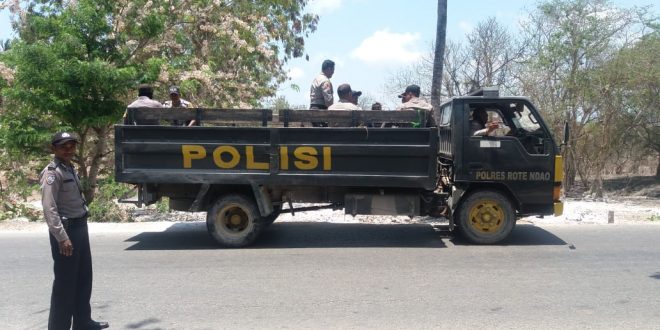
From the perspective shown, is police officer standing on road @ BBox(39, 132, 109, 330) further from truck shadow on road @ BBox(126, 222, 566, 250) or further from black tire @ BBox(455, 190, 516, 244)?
black tire @ BBox(455, 190, 516, 244)

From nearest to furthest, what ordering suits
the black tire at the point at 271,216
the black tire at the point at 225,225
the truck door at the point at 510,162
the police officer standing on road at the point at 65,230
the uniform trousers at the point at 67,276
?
the police officer standing on road at the point at 65,230 → the uniform trousers at the point at 67,276 → the truck door at the point at 510,162 → the black tire at the point at 225,225 → the black tire at the point at 271,216

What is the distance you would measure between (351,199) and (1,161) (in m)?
8.70

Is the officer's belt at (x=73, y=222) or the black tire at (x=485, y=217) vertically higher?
the officer's belt at (x=73, y=222)

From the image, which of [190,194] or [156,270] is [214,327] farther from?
[190,194]

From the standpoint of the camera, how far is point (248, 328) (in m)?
4.79

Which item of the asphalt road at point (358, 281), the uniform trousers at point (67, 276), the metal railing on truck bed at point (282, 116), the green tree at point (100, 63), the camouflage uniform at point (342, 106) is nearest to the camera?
the uniform trousers at point (67, 276)

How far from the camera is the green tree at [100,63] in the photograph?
1059cm

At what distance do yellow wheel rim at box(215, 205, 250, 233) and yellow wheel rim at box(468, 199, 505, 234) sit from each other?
333 cm

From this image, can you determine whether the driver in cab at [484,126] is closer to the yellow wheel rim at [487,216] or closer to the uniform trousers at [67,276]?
the yellow wheel rim at [487,216]

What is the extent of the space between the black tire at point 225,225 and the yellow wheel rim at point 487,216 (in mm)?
3149

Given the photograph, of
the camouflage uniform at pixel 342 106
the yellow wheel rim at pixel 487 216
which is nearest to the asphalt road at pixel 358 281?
the yellow wheel rim at pixel 487 216

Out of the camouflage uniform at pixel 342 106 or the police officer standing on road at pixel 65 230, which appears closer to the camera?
the police officer standing on road at pixel 65 230

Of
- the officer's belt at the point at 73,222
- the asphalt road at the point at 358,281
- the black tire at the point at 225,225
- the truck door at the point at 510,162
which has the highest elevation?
the truck door at the point at 510,162

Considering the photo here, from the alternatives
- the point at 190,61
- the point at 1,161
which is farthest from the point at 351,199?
the point at 1,161
